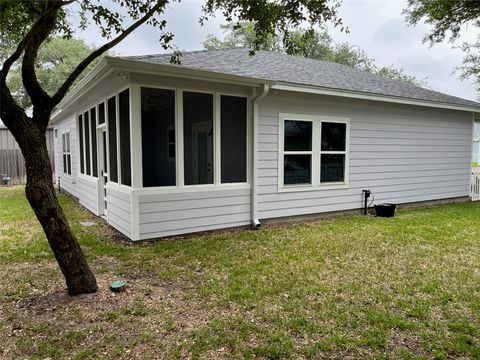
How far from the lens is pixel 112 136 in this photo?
242 inches

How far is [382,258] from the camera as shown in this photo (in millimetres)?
4641

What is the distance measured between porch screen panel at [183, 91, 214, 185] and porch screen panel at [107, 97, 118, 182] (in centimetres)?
136

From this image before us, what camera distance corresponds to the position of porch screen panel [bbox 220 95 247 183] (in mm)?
6008

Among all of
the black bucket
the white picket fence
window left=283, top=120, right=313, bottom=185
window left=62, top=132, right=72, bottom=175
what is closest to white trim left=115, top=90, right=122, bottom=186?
window left=283, top=120, right=313, bottom=185

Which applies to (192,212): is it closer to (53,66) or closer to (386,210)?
(386,210)

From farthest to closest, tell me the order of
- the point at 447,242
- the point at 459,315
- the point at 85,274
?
1. the point at 447,242
2. the point at 85,274
3. the point at 459,315

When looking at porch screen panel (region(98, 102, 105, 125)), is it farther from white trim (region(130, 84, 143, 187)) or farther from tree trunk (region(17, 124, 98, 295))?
tree trunk (region(17, 124, 98, 295))

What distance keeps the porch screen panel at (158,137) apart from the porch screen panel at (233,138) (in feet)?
3.08

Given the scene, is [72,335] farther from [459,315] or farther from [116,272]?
[459,315]

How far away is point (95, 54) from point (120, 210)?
3175 mm

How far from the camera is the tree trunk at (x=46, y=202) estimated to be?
296 cm

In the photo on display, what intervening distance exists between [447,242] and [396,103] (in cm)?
381

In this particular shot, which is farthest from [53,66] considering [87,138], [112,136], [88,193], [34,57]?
[34,57]

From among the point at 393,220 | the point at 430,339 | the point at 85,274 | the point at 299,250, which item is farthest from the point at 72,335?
the point at 393,220
